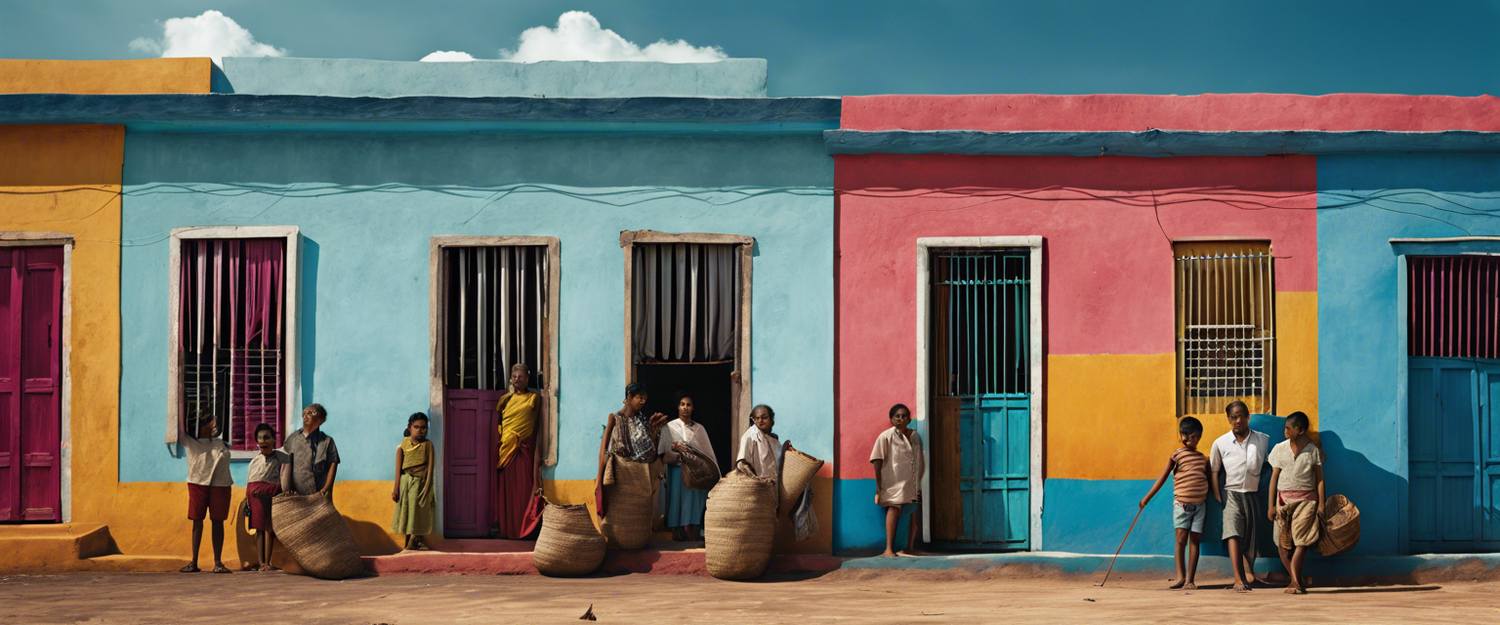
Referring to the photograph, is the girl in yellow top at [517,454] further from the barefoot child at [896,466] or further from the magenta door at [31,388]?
the magenta door at [31,388]

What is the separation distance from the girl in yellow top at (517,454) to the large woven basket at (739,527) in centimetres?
148

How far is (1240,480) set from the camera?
780 centimetres

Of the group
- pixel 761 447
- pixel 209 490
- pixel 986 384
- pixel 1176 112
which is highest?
pixel 1176 112

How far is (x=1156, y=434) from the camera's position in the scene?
27.4 feet

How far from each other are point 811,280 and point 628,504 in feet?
7.22

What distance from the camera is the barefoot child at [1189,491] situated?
7797mm

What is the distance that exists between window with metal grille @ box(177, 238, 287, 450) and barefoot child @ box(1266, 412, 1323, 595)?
7.48 meters

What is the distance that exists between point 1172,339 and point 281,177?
704 cm

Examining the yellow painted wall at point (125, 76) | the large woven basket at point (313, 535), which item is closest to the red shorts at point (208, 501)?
the large woven basket at point (313, 535)

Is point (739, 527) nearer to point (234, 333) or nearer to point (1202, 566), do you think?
point (1202, 566)

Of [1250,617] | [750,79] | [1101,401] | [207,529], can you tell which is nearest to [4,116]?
[207,529]

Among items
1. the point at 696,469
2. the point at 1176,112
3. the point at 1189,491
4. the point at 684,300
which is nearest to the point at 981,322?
the point at 1189,491

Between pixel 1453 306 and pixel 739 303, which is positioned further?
pixel 739 303

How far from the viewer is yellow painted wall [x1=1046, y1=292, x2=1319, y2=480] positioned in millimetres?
8328
